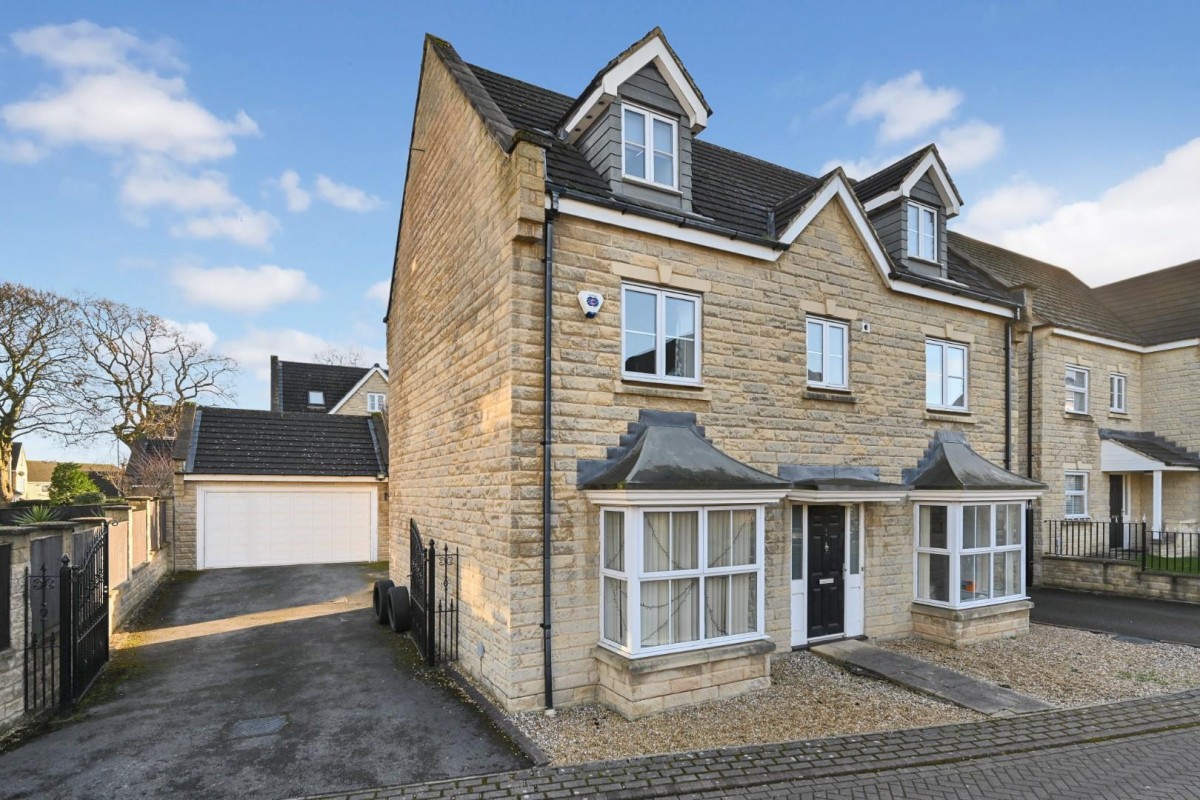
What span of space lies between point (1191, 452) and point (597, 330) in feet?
64.1

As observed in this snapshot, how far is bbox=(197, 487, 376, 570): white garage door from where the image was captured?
19.4 metres

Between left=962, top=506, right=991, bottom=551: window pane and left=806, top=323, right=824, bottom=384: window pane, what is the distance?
3.31m

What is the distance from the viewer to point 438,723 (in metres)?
7.45

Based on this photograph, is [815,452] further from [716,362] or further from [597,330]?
[597,330]

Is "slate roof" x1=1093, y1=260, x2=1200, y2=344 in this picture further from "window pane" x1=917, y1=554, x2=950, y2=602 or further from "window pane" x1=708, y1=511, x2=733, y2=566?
"window pane" x1=708, y1=511, x2=733, y2=566

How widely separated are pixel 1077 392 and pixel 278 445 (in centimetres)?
2365

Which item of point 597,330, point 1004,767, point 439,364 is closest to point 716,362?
point 597,330

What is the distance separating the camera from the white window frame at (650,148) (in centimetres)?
909

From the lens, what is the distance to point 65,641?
7.73 m

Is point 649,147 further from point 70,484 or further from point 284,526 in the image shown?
point 70,484

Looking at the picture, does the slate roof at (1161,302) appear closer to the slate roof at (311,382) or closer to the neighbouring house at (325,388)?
the neighbouring house at (325,388)

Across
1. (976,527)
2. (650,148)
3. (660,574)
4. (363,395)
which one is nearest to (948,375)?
(976,527)

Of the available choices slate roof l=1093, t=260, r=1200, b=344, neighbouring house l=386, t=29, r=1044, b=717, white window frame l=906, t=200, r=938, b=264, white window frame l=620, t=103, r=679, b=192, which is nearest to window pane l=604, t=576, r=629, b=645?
neighbouring house l=386, t=29, r=1044, b=717

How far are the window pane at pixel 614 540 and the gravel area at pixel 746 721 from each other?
1.69 m
